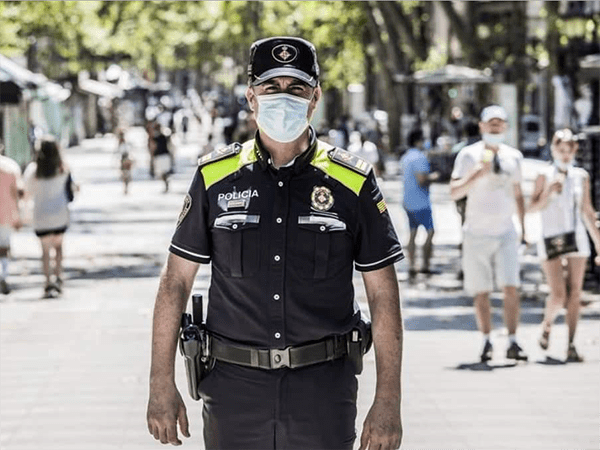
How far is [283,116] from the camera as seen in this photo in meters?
4.74

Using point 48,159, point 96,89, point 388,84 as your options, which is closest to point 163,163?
point 388,84

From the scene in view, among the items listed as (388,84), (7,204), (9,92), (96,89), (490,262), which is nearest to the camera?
(490,262)

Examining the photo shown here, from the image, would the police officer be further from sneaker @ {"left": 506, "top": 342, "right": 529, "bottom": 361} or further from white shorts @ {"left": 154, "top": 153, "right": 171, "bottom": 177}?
white shorts @ {"left": 154, "top": 153, "right": 171, "bottom": 177}

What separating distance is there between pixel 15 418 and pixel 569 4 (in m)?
39.1

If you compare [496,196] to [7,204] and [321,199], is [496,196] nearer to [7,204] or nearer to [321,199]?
[7,204]

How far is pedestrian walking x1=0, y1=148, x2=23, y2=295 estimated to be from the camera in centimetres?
1562

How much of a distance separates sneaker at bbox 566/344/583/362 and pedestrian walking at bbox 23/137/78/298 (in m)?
6.18

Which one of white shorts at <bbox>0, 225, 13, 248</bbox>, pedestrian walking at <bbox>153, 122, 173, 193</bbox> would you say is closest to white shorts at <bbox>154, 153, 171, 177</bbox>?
pedestrian walking at <bbox>153, 122, 173, 193</bbox>

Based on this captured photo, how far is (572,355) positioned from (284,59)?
7208mm

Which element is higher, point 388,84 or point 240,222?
point 240,222

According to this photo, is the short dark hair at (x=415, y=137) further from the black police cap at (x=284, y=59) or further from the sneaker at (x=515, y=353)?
the black police cap at (x=284, y=59)

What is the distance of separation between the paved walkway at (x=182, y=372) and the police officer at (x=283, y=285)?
3.71 m

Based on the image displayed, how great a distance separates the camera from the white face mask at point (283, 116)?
4.75 meters

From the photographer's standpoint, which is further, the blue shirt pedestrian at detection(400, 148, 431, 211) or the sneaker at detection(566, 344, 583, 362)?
the blue shirt pedestrian at detection(400, 148, 431, 211)
